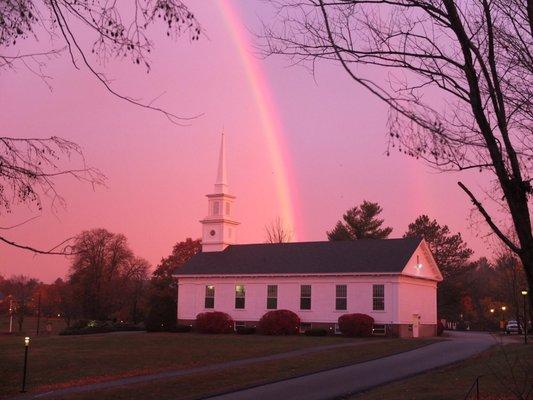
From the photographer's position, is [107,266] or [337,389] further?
[107,266]

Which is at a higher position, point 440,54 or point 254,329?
point 440,54

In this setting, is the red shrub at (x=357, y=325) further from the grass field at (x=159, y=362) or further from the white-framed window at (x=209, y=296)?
the white-framed window at (x=209, y=296)

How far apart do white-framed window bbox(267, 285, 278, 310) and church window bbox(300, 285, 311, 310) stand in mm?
2303

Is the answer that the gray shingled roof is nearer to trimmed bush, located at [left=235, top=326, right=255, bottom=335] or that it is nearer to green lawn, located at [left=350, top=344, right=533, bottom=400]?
trimmed bush, located at [left=235, top=326, right=255, bottom=335]

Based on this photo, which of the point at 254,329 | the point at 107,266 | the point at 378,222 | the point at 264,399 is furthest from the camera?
the point at 107,266

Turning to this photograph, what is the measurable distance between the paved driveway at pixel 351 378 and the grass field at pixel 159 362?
0.95 metres

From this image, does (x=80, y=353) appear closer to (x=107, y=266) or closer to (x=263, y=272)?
(x=263, y=272)

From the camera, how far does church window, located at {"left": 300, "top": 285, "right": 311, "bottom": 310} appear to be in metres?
50.8

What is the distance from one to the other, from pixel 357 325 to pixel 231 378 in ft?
84.6

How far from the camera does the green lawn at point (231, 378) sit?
58.5 ft

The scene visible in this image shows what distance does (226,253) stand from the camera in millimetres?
59719

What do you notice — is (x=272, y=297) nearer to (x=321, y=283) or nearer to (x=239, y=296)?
(x=239, y=296)

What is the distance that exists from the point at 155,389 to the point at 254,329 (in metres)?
33.1

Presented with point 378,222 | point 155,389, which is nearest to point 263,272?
point 378,222
